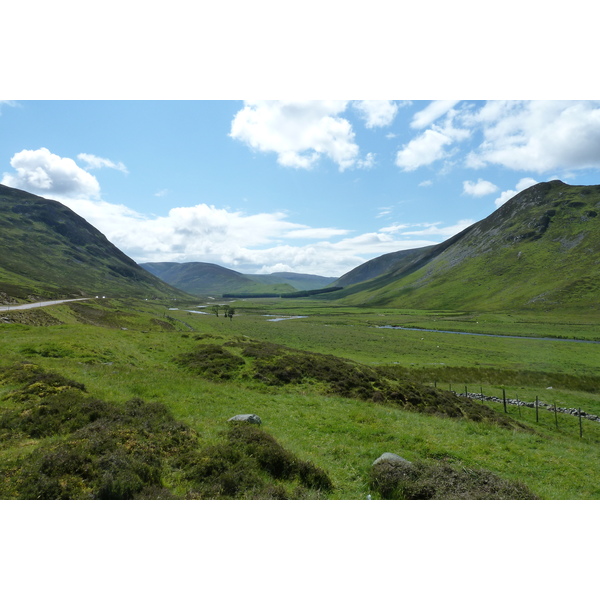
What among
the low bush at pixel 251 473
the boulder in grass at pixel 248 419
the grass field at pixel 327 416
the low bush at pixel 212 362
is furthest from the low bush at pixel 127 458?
the low bush at pixel 212 362

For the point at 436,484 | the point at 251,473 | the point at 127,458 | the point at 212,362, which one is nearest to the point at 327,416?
the point at 436,484

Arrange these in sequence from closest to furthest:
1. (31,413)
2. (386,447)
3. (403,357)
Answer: (31,413) < (386,447) < (403,357)

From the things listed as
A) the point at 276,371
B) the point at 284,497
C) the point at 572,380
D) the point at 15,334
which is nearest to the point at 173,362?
the point at 276,371

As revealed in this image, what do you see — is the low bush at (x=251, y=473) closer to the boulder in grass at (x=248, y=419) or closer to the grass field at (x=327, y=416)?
the grass field at (x=327, y=416)

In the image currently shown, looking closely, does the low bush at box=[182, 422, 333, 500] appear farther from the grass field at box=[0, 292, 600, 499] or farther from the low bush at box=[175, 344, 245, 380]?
the low bush at box=[175, 344, 245, 380]

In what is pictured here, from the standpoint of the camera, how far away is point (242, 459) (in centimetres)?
1028

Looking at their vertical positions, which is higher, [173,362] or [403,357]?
[173,362]

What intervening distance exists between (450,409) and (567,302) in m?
173

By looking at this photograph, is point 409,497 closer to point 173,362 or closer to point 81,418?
point 81,418

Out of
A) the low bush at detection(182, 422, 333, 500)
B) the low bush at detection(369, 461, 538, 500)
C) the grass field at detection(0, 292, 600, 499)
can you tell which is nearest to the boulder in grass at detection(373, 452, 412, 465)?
the low bush at detection(369, 461, 538, 500)

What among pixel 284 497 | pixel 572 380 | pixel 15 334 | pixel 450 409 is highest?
pixel 15 334

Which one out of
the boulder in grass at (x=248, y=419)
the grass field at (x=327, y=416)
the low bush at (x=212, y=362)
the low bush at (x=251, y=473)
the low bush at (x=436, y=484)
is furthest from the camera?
the low bush at (x=212, y=362)

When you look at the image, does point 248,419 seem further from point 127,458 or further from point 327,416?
point 127,458

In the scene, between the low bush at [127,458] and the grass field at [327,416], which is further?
the grass field at [327,416]
